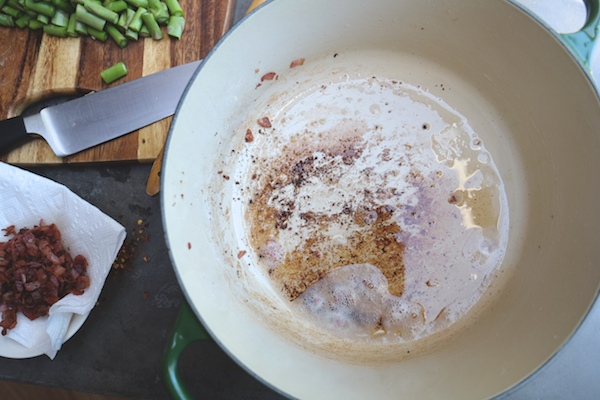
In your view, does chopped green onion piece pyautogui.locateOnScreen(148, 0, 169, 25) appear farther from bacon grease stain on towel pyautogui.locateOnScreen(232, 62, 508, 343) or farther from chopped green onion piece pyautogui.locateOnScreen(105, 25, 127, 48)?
bacon grease stain on towel pyautogui.locateOnScreen(232, 62, 508, 343)

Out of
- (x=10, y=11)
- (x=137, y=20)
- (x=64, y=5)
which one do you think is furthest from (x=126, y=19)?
(x=10, y=11)

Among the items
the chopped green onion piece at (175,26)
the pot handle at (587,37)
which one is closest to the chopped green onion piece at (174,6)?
the chopped green onion piece at (175,26)

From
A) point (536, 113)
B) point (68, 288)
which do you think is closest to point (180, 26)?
point (68, 288)

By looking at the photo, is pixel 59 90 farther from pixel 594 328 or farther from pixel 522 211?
Result: pixel 594 328

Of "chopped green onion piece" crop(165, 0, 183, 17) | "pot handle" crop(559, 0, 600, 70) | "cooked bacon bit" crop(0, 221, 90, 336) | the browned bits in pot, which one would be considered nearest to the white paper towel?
"cooked bacon bit" crop(0, 221, 90, 336)

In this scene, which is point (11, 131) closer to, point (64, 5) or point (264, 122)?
point (64, 5)

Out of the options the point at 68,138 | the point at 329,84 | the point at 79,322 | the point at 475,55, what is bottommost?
the point at 79,322
